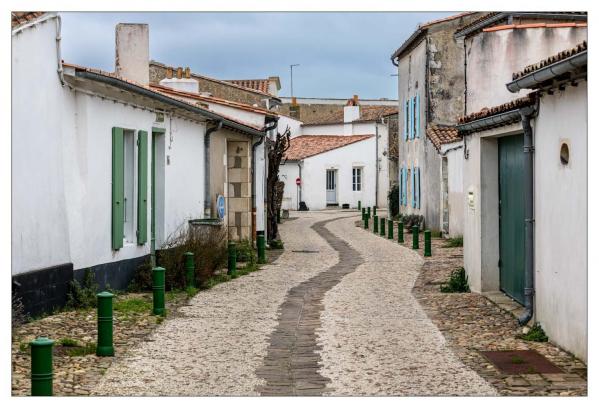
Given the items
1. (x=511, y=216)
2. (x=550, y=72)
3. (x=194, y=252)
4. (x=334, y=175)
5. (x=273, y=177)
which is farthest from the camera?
(x=334, y=175)

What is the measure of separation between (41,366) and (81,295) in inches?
213

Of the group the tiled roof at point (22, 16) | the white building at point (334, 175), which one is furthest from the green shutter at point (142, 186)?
the white building at point (334, 175)

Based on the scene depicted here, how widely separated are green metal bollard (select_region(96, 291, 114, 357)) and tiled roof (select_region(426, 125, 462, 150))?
18.2m

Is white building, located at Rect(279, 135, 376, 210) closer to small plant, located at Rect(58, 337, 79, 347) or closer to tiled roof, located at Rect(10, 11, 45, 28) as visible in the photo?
tiled roof, located at Rect(10, 11, 45, 28)

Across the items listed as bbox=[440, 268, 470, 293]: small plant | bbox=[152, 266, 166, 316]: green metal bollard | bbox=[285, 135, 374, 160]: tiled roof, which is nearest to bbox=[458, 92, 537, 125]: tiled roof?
bbox=[440, 268, 470, 293]: small plant

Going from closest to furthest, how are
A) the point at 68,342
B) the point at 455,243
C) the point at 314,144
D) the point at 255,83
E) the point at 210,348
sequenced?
the point at 68,342
the point at 210,348
the point at 455,243
the point at 255,83
the point at 314,144

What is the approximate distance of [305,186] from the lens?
5394 cm

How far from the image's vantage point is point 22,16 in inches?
412

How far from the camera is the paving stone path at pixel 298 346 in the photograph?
7836 mm

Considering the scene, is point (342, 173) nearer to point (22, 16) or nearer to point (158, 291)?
point (158, 291)

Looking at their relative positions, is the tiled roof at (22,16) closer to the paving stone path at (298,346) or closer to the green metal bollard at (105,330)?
the green metal bollard at (105,330)

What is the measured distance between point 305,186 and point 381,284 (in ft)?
125

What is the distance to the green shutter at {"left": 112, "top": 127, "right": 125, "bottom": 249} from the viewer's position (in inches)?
524

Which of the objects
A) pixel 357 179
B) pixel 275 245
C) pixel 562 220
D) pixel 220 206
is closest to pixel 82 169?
pixel 562 220
